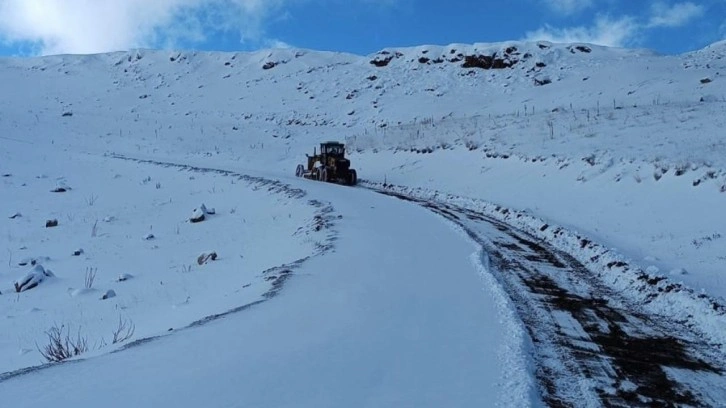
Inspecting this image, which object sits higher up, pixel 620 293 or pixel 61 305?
pixel 620 293

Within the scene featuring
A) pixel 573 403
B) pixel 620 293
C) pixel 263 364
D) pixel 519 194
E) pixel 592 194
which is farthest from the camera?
pixel 519 194

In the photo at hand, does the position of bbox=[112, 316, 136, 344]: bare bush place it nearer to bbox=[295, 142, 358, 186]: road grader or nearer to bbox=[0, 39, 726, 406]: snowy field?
bbox=[0, 39, 726, 406]: snowy field

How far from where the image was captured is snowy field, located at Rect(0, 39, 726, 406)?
4145 mm

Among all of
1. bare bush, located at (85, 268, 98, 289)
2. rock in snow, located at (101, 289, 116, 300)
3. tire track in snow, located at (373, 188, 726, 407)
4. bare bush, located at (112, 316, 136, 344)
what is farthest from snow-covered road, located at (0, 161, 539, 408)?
bare bush, located at (85, 268, 98, 289)

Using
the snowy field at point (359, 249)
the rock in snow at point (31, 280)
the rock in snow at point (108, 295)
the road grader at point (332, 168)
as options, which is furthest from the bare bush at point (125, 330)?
the road grader at point (332, 168)

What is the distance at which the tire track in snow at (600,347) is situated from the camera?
160 inches

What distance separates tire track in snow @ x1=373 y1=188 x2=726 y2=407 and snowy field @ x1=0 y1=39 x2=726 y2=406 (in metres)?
0.09

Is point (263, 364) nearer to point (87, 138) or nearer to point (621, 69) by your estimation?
point (87, 138)

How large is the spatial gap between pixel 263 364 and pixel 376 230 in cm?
722

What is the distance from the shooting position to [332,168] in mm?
24625

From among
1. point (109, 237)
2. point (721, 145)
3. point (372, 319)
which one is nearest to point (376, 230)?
point (372, 319)

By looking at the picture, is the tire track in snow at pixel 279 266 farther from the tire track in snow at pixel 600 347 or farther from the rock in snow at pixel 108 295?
the rock in snow at pixel 108 295

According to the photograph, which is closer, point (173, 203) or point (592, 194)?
point (592, 194)

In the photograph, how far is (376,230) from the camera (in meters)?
11.3
